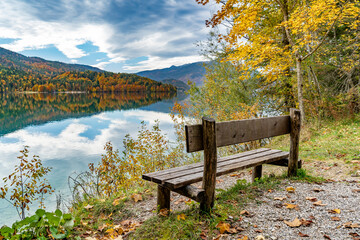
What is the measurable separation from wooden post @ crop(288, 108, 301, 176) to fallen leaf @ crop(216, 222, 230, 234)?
8.19ft

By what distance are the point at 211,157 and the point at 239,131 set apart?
769 millimetres

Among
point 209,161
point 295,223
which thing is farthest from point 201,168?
point 295,223

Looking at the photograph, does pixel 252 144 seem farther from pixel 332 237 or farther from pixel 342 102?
pixel 332 237

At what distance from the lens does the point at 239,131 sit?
375 cm

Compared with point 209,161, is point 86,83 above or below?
above

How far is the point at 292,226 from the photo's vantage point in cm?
304

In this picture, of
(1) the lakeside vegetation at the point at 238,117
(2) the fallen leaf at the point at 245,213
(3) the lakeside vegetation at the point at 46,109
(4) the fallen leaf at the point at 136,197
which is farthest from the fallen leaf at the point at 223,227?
(3) the lakeside vegetation at the point at 46,109

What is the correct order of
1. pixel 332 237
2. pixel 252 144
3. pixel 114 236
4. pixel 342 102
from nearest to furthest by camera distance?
pixel 332 237 → pixel 114 236 → pixel 252 144 → pixel 342 102

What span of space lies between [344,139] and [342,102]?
190 inches

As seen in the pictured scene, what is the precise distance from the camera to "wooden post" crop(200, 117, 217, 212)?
3.19 meters

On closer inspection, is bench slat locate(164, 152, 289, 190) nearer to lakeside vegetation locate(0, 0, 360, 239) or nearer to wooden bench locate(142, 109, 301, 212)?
wooden bench locate(142, 109, 301, 212)

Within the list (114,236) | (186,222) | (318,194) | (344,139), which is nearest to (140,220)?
(114,236)

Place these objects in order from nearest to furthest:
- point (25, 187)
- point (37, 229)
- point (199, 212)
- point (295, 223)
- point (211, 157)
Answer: point (37, 229) < point (295, 223) < point (211, 157) < point (199, 212) < point (25, 187)

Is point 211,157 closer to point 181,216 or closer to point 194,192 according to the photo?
point 194,192
